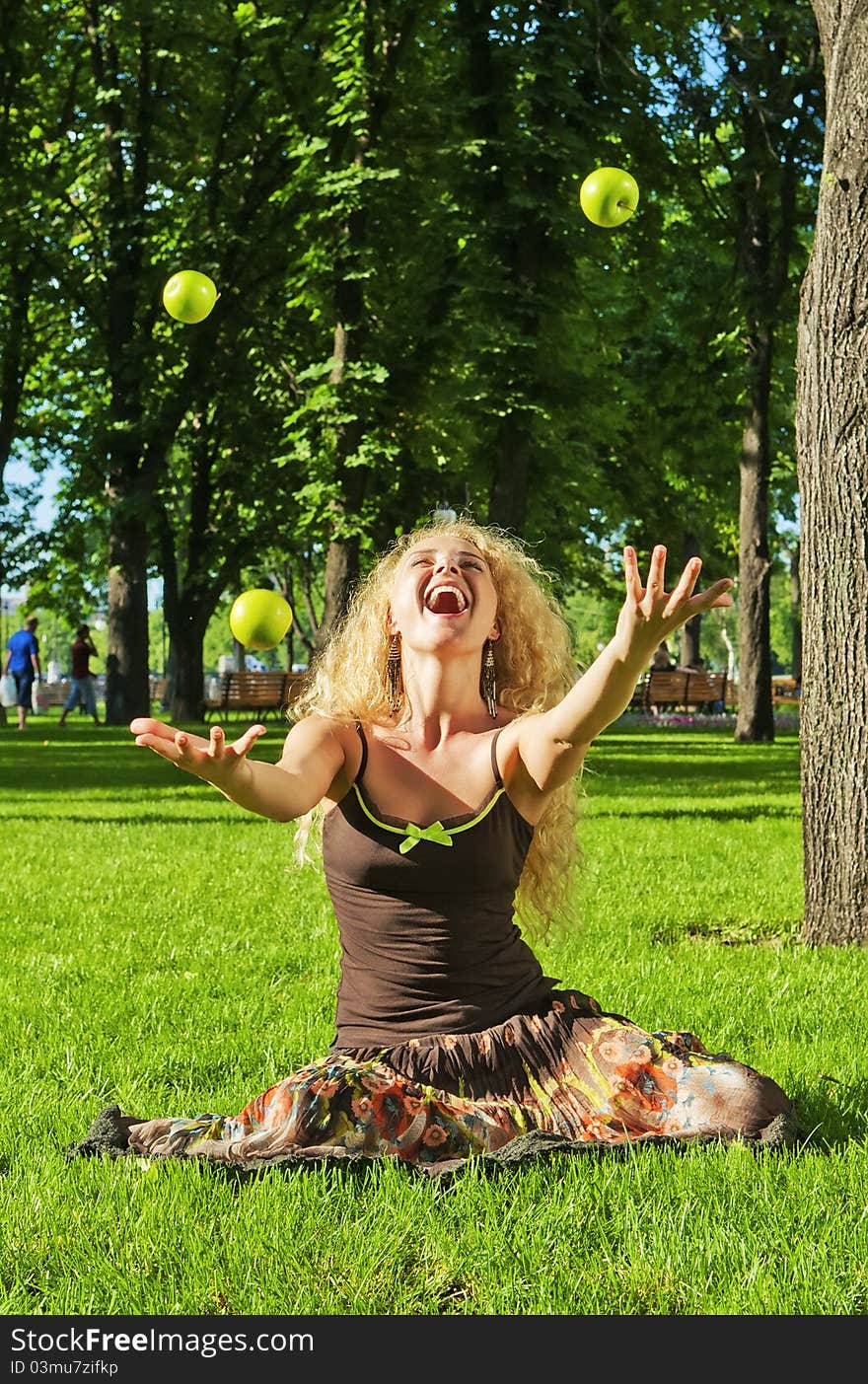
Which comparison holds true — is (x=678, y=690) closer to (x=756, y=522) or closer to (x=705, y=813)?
(x=756, y=522)

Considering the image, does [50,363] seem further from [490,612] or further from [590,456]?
[490,612]

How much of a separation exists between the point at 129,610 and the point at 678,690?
16035mm

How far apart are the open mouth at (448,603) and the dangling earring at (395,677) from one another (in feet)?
1.25

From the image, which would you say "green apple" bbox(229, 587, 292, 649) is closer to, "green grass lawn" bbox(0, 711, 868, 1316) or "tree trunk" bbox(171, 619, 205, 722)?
"green grass lawn" bbox(0, 711, 868, 1316)

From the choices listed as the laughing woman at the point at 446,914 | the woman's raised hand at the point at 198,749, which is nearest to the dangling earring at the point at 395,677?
the laughing woman at the point at 446,914

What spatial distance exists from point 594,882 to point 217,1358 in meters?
6.30

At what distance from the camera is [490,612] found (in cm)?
423

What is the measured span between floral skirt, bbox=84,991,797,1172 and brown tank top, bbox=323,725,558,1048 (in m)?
0.09

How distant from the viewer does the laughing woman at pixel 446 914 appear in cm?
367

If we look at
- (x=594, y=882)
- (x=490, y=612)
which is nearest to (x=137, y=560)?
(x=594, y=882)

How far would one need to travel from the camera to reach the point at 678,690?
121ft

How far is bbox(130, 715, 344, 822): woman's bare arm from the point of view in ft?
11.2

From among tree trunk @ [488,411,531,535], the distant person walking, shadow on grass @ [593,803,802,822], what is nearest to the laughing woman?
shadow on grass @ [593,803,802,822]

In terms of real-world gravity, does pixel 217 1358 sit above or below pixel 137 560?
below
